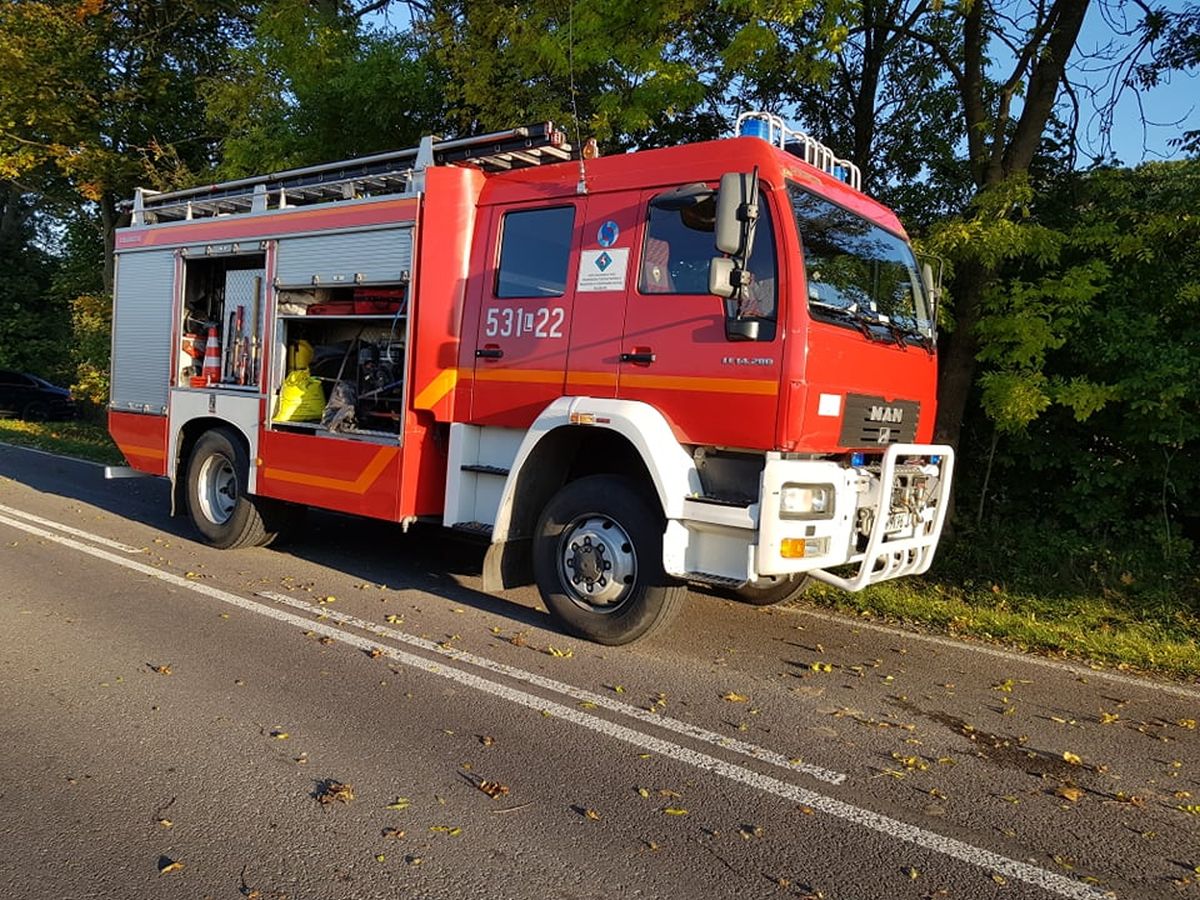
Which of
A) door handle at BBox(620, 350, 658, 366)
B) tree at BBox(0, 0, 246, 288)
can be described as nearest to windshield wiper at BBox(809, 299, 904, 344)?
door handle at BBox(620, 350, 658, 366)

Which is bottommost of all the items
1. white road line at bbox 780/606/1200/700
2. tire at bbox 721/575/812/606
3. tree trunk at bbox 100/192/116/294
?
white road line at bbox 780/606/1200/700

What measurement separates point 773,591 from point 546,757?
304 cm

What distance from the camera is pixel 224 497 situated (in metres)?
8.41

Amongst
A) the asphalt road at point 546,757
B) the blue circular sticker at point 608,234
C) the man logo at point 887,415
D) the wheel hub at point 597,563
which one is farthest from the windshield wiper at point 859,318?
the asphalt road at point 546,757

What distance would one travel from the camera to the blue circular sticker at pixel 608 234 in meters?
5.68

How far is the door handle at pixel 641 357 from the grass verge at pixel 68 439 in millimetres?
11551

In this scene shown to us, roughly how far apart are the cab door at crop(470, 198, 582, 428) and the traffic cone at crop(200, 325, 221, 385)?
10.8ft

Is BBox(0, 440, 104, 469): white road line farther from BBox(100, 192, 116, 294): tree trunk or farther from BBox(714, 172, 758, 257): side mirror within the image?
BBox(714, 172, 758, 257): side mirror

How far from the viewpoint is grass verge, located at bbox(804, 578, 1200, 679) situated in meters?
6.08

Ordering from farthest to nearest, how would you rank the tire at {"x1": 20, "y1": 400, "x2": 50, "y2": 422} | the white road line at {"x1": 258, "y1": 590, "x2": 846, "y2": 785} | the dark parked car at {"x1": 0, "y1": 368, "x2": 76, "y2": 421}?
the tire at {"x1": 20, "y1": 400, "x2": 50, "y2": 422} < the dark parked car at {"x1": 0, "y1": 368, "x2": 76, "y2": 421} < the white road line at {"x1": 258, "y1": 590, "x2": 846, "y2": 785}

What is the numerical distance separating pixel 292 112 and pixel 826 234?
1043cm

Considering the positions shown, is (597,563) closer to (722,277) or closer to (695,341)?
(695,341)

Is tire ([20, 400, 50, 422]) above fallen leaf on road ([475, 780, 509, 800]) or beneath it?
above

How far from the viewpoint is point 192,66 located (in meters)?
19.8
